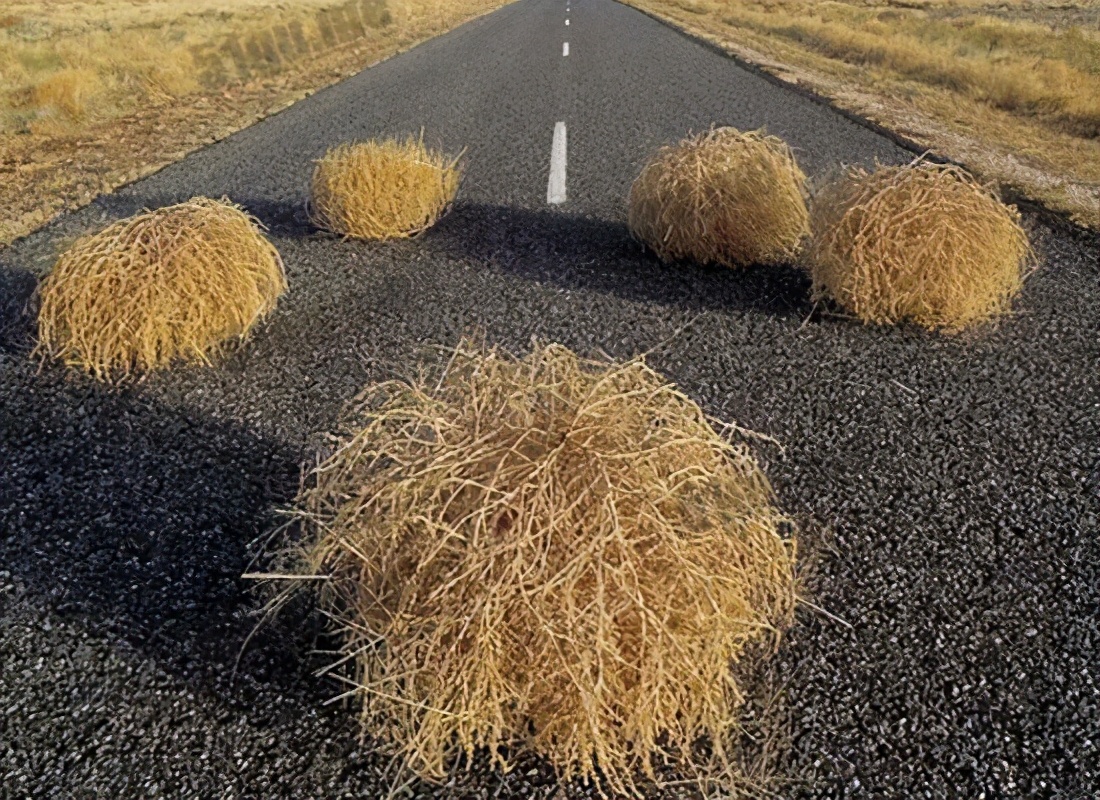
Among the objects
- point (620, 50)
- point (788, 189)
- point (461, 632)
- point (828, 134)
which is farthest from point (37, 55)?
point (461, 632)

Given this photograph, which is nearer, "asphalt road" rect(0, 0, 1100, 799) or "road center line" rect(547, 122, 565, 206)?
"asphalt road" rect(0, 0, 1100, 799)

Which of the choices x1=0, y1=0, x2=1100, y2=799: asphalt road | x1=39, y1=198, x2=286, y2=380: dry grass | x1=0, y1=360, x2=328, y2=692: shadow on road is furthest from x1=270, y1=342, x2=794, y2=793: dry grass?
x1=39, y1=198, x2=286, y2=380: dry grass

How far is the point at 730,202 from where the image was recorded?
6156 mm

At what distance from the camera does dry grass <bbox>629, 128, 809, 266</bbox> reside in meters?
6.18

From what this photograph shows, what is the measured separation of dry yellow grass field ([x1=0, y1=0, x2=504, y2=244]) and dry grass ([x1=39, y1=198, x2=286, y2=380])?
2931mm

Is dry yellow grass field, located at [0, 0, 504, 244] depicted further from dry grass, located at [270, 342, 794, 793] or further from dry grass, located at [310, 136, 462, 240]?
dry grass, located at [270, 342, 794, 793]

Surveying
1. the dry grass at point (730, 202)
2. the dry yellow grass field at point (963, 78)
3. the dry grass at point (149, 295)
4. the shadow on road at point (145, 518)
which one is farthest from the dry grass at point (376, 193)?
the dry yellow grass field at point (963, 78)

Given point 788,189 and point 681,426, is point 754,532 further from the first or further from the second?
point 788,189

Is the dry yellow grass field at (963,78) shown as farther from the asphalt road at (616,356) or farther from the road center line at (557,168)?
the road center line at (557,168)

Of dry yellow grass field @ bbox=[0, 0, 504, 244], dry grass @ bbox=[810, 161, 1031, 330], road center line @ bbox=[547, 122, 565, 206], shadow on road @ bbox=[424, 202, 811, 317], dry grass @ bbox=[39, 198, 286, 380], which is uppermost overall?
dry grass @ bbox=[810, 161, 1031, 330]

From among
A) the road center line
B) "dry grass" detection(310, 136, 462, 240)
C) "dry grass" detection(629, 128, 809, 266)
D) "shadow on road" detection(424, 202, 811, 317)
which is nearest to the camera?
"shadow on road" detection(424, 202, 811, 317)

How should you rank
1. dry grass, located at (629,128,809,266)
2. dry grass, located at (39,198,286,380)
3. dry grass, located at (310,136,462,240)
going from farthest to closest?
dry grass, located at (310,136,462,240) < dry grass, located at (629,128,809,266) < dry grass, located at (39,198,286,380)

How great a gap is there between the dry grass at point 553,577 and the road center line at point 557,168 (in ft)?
18.8

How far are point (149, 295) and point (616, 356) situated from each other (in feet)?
9.17
